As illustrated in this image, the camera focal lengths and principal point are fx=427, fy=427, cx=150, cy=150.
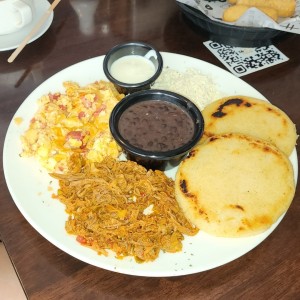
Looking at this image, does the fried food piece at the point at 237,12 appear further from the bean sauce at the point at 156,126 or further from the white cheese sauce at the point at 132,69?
the bean sauce at the point at 156,126

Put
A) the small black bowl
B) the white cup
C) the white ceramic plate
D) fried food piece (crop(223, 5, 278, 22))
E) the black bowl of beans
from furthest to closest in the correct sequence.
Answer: fried food piece (crop(223, 5, 278, 22))
the white cup
the small black bowl
the black bowl of beans
the white ceramic plate

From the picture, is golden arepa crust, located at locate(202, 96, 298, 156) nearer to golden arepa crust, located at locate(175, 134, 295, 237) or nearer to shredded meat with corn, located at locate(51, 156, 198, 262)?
golden arepa crust, located at locate(175, 134, 295, 237)

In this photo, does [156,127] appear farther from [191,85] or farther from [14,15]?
[14,15]

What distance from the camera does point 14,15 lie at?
275cm

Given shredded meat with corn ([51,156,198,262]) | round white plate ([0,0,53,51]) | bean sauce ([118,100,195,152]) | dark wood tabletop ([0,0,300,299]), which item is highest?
bean sauce ([118,100,195,152])

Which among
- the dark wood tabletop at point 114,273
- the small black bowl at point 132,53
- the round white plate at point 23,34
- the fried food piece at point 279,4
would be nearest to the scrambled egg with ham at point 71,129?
the small black bowl at point 132,53

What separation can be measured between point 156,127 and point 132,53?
0.70m

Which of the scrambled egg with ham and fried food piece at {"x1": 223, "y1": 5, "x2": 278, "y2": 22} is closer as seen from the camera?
the scrambled egg with ham

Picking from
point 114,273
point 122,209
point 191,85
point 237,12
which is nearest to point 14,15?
point 191,85

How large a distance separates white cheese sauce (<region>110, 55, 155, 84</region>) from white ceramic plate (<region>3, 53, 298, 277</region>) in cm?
35

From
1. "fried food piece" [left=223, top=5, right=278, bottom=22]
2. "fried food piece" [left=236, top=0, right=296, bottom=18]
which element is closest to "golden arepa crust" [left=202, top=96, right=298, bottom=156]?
"fried food piece" [left=223, top=5, right=278, bottom=22]

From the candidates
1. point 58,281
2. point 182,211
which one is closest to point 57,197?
point 58,281

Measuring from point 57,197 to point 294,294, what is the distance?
1146mm

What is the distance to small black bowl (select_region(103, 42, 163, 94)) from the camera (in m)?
2.38
